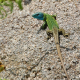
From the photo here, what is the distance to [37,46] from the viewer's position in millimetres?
3021

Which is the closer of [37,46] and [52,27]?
[37,46]

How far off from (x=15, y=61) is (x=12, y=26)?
1.24 meters

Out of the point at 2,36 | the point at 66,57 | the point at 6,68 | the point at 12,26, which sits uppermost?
the point at 12,26

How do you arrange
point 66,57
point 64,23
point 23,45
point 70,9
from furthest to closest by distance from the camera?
1. point 70,9
2. point 64,23
3. point 23,45
4. point 66,57

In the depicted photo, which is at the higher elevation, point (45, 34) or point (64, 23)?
point (64, 23)

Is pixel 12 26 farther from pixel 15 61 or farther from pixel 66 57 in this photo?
pixel 66 57

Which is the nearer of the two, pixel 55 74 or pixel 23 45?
pixel 55 74

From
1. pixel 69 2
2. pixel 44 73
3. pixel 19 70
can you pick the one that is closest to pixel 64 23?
pixel 69 2

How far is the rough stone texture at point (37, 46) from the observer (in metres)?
2.66

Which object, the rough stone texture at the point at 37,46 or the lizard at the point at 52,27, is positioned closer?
the rough stone texture at the point at 37,46

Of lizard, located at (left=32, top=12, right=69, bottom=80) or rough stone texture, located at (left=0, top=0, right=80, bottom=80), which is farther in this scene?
lizard, located at (left=32, top=12, right=69, bottom=80)

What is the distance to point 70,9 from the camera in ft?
12.1

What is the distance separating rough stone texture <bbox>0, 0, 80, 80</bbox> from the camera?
8.71 feet

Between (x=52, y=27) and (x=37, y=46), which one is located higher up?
(x=52, y=27)
